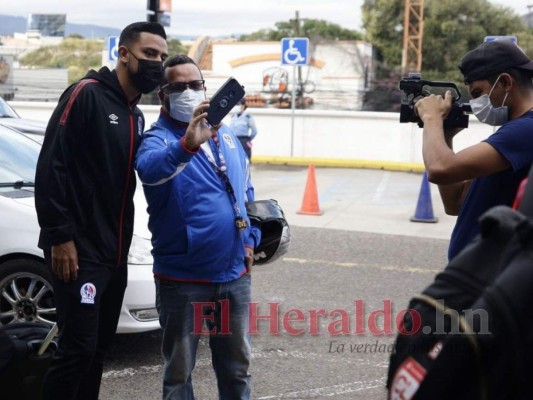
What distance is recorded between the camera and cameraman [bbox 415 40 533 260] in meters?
2.93

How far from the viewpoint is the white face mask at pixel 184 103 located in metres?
3.58

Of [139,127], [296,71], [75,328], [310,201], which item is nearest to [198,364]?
[75,328]

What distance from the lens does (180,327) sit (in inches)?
141

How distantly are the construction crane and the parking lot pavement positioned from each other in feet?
82.6

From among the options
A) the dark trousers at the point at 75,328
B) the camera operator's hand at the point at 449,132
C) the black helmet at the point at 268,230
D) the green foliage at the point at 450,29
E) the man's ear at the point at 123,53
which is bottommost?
the dark trousers at the point at 75,328

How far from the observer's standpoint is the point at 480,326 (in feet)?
5.51

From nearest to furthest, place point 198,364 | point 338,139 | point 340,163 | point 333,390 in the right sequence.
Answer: point 333,390
point 198,364
point 340,163
point 338,139

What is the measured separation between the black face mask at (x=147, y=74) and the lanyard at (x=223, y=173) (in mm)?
380

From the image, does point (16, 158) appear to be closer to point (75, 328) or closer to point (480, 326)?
point (75, 328)

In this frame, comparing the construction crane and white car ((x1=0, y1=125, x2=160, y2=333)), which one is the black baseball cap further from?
the construction crane

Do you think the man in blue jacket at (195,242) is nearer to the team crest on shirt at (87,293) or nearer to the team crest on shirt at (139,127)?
the team crest on shirt at (139,127)

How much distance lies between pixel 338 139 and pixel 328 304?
13.9 meters

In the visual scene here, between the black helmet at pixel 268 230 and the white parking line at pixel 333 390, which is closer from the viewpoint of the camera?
the black helmet at pixel 268 230

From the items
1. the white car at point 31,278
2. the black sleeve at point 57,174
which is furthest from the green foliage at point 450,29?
the black sleeve at point 57,174
